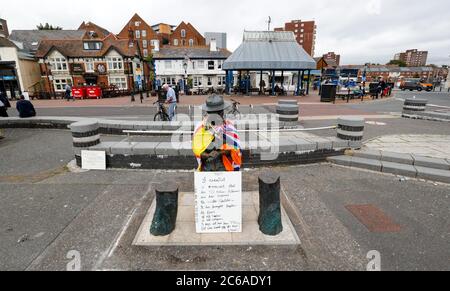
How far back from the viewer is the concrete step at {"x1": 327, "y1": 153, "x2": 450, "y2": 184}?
17.7 ft

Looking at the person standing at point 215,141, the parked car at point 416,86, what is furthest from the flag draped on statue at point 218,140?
the parked car at point 416,86

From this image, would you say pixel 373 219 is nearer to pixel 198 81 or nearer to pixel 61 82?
pixel 198 81

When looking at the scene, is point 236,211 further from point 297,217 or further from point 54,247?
point 54,247

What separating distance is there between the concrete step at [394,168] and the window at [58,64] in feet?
142

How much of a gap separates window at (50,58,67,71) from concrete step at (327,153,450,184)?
142 ft

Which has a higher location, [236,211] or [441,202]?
[236,211]

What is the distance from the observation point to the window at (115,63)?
123 feet

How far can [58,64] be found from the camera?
120 ft

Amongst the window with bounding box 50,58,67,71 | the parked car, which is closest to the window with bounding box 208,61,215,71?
the window with bounding box 50,58,67,71

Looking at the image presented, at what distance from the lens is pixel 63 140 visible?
8945 mm

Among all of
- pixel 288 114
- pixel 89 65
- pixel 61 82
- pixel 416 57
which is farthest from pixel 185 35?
pixel 416 57

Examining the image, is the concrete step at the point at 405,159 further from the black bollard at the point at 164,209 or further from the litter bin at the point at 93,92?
the litter bin at the point at 93,92
